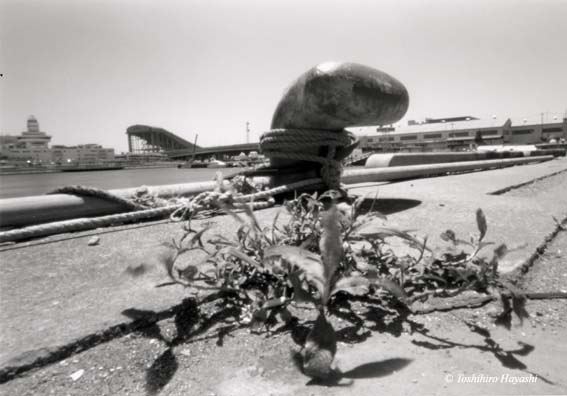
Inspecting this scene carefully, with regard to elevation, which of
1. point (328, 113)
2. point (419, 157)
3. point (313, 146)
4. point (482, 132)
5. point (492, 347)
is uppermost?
point (482, 132)

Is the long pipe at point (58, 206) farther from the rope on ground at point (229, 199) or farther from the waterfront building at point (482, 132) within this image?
the waterfront building at point (482, 132)

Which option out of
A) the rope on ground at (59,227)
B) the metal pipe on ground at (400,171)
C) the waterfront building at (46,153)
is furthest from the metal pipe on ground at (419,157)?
the waterfront building at (46,153)

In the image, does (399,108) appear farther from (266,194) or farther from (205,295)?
(205,295)

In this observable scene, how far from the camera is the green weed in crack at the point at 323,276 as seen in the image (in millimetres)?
600

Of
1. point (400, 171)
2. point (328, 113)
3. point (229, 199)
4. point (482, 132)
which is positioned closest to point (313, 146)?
point (328, 113)

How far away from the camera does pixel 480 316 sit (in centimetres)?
80

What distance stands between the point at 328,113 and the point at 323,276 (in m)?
1.71

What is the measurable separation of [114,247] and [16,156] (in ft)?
218

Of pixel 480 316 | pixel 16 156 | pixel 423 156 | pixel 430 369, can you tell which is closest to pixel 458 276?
pixel 480 316

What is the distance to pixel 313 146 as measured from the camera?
7.80 ft

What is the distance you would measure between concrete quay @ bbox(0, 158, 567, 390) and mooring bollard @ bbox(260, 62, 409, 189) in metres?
0.53

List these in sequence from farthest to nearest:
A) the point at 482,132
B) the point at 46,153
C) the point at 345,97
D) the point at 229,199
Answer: the point at 46,153 → the point at 482,132 → the point at 345,97 → the point at 229,199

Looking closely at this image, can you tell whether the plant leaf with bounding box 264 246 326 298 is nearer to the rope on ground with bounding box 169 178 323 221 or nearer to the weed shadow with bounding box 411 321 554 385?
the weed shadow with bounding box 411 321 554 385

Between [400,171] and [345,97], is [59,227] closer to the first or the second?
[345,97]
